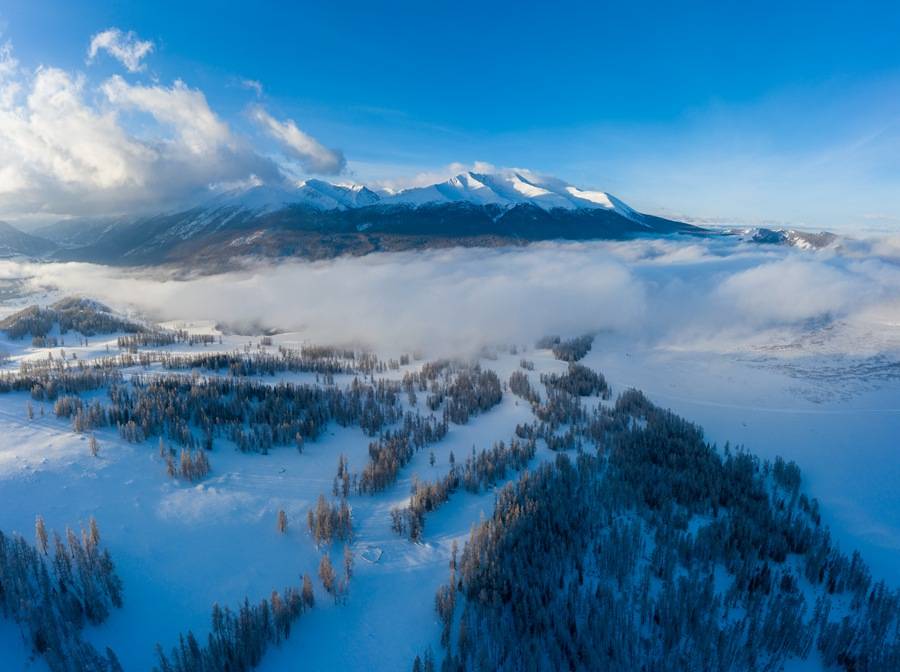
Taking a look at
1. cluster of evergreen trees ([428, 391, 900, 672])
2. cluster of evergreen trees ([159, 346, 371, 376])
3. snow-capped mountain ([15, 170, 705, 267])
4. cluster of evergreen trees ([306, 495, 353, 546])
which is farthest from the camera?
snow-capped mountain ([15, 170, 705, 267])

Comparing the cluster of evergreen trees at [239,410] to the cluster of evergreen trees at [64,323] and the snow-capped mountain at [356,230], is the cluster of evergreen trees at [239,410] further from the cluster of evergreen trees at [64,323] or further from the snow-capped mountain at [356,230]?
the snow-capped mountain at [356,230]

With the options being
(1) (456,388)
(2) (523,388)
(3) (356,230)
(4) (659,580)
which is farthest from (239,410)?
(3) (356,230)

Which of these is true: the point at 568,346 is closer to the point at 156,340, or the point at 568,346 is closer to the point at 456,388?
the point at 456,388

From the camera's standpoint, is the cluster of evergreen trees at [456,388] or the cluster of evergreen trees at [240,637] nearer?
the cluster of evergreen trees at [240,637]

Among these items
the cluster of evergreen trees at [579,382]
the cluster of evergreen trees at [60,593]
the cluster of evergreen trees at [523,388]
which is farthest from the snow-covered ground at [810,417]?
the cluster of evergreen trees at [60,593]

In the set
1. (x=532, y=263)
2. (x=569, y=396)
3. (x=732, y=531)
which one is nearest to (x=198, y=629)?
(x=732, y=531)

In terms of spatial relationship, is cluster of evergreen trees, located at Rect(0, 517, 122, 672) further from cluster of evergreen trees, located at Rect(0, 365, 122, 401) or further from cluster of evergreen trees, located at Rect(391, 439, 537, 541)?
cluster of evergreen trees, located at Rect(0, 365, 122, 401)

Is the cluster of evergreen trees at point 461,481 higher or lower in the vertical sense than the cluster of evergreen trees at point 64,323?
lower

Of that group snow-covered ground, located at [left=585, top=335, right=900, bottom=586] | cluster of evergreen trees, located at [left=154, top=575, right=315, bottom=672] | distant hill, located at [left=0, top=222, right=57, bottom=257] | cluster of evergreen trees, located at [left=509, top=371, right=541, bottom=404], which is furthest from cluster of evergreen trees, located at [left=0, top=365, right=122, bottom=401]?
distant hill, located at [left=0, top=222, right=57, bottom=257]
